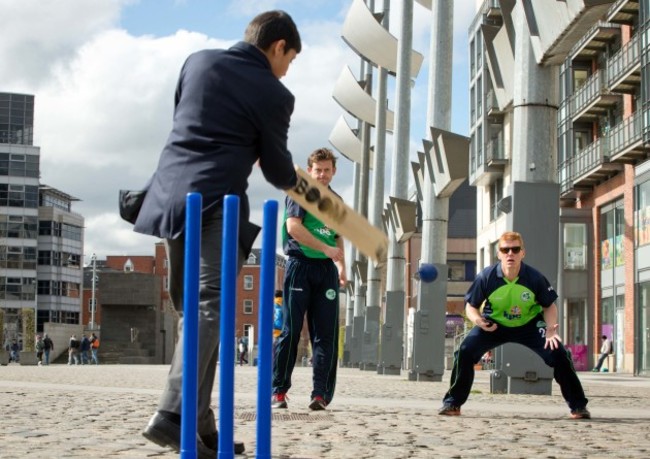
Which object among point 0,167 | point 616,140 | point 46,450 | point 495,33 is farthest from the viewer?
point 0,167

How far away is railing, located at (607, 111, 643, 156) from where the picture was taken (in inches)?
1460

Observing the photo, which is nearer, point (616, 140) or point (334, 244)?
point (334, 244)

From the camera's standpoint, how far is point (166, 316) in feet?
295

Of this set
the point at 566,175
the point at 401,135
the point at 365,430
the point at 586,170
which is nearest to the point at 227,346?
the point at 365,430

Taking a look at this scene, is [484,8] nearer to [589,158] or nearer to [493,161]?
[493,161]

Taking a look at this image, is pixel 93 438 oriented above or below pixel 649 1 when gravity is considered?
below

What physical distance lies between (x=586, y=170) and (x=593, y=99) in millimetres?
2550

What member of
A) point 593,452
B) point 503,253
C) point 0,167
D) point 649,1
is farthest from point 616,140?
point 0,167

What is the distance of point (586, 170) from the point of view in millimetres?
43938

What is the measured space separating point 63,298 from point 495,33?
111 metres

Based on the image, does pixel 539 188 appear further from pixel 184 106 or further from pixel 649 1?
pixel 649 1

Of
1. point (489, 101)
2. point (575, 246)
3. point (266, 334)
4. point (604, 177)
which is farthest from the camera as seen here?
point (489, 101)

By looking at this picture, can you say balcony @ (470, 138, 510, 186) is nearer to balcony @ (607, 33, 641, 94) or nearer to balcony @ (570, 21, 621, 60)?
balcony @ (570, 21, 621, 60)

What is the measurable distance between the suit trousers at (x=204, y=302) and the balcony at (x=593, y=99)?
3850 cm
